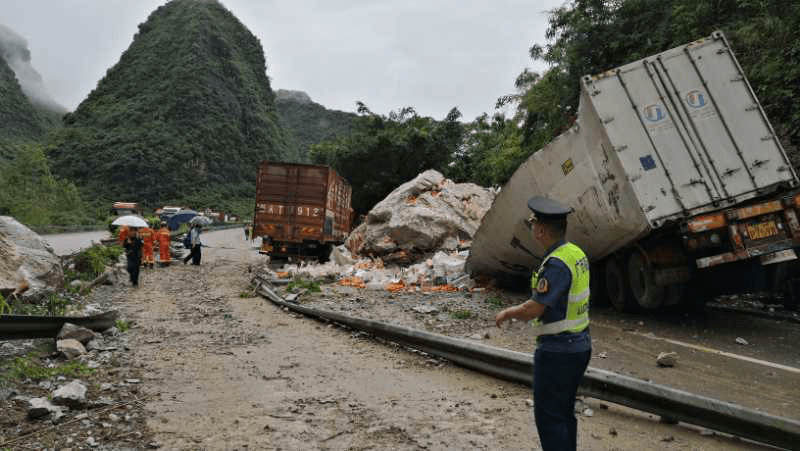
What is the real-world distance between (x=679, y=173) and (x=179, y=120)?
74403 mm

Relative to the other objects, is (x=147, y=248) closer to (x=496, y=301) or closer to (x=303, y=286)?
(x=303, y=286)

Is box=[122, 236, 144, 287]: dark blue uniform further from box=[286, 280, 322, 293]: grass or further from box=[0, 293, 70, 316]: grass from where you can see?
box=[0, 293, 70, 316]: grass

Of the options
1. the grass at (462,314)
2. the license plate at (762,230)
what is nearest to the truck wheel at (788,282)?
the license plate at (762,230)

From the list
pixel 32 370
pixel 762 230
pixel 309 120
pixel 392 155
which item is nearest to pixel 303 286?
pixel 32 370

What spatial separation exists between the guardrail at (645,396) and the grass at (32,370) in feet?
9.42

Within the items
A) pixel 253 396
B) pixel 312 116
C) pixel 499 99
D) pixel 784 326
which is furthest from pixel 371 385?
pixel 312 116

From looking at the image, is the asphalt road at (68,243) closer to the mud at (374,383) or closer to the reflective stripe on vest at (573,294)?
the mud at (374,383)

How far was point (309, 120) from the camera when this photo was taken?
393ft

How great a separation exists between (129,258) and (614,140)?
29.3ft

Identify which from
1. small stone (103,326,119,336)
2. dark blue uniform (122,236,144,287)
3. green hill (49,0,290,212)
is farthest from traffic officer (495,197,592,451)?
green hill (49,0,290,212)

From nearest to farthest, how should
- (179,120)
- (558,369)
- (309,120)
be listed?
(558,369)
(179,120)
(309,120)

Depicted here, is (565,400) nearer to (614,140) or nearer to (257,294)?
(614,140)

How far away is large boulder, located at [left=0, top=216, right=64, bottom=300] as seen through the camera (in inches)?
268

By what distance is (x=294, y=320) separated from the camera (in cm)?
758
